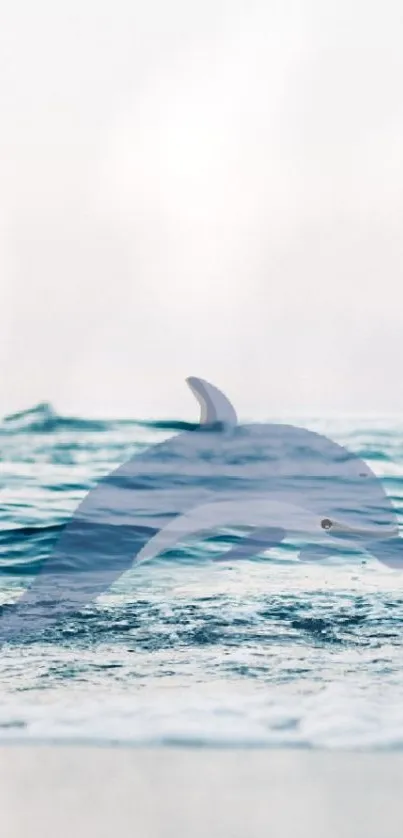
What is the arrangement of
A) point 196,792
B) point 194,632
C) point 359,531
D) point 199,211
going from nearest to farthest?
point 196,792 → point 194,632 → point 199,211 → point 359,531

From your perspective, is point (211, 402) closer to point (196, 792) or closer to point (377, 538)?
point (377, 538)

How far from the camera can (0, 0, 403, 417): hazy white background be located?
3471 mm

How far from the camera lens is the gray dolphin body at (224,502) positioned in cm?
360

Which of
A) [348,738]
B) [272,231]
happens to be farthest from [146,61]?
[348,738]

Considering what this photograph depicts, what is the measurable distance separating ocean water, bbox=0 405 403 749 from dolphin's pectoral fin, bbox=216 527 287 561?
0.6 inches

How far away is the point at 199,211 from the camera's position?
3.54 m

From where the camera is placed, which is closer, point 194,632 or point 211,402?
point 194,632

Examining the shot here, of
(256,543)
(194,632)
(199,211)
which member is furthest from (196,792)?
(199,211)

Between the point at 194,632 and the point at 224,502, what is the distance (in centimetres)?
51

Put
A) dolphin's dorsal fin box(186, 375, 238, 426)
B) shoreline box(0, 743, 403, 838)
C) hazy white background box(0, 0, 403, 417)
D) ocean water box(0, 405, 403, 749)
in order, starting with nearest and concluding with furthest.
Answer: shoreline box(0, 743, 403, 838) < ocean water box(0, 405, 403, 749) < hazy white background box(0, 0, 403, 417) < dolphin's dorsal fin box(186, 375, 238, 426)

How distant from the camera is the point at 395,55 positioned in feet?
11.5

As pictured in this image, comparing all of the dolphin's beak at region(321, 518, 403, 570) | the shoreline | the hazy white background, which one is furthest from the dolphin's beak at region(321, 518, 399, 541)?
the shoreline

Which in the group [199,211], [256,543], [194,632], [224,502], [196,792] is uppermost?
[199,211]

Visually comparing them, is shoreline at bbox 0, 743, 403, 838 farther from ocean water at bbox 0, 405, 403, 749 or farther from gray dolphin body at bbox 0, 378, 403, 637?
gray dolphin body at bbox 0, 378, 403, 637
